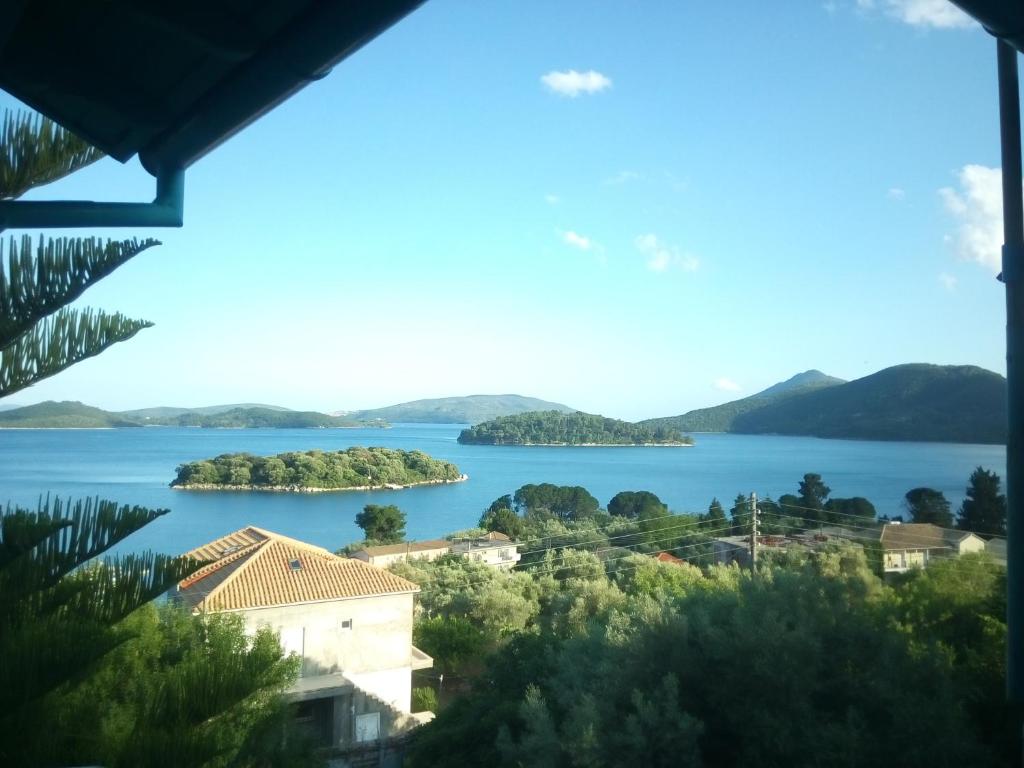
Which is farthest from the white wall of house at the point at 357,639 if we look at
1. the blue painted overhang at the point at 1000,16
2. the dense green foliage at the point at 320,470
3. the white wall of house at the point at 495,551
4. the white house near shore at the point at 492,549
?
the dense green foliage at the point at 320,470

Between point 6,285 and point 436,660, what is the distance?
12.0 m

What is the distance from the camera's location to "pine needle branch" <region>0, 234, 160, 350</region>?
177cm

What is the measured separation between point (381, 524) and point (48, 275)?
27.1 m

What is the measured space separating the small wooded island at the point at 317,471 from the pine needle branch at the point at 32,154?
31885 mm

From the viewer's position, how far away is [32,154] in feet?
6.29

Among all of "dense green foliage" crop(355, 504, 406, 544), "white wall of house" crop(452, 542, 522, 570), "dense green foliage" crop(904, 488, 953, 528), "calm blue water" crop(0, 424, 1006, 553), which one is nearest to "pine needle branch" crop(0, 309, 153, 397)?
"calm blue water" crop(0, 424, 1006, 553)

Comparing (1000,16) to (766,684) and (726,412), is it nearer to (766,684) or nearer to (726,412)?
(766,684)

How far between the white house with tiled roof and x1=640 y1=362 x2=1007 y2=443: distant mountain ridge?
7.97 m

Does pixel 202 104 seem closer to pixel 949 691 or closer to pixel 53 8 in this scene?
pixel 53 8

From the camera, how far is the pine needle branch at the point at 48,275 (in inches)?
69.5

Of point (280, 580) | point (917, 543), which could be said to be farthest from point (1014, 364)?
point (917, 543)

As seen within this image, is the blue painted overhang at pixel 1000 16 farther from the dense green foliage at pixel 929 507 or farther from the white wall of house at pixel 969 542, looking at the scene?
the dense green foliage at pixel 929 507

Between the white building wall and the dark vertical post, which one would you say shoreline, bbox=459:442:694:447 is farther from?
the dark vertical post

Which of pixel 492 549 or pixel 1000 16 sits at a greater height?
pixel 1000 16
